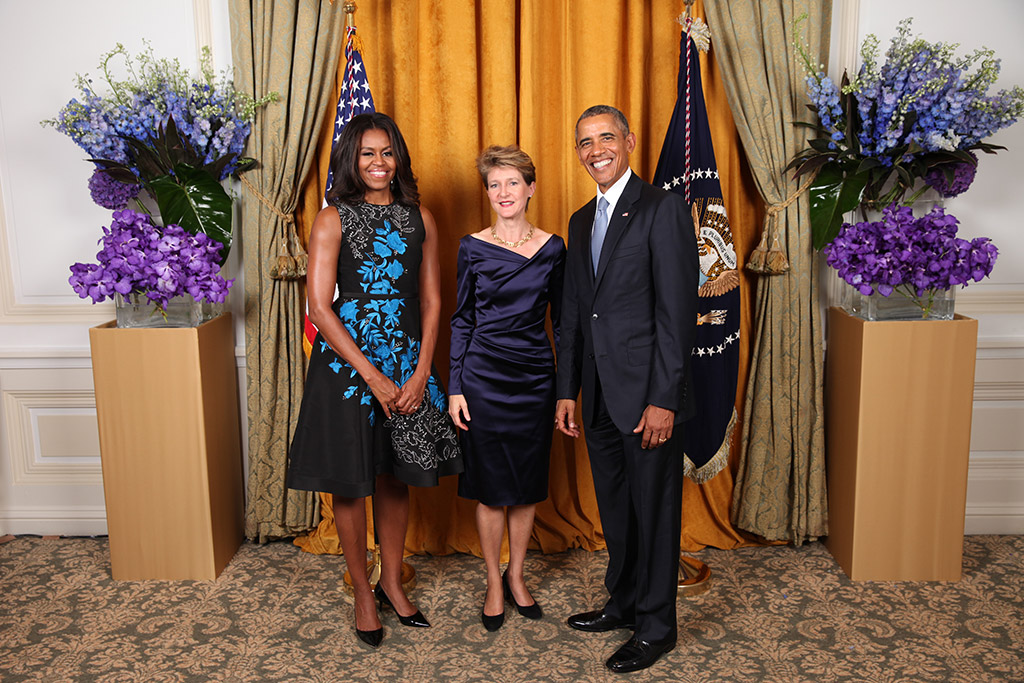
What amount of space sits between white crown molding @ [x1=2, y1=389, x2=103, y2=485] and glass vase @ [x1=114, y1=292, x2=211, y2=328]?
26.8 inches

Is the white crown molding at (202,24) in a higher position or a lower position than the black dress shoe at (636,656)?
higher

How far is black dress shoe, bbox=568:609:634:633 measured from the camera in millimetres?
2799

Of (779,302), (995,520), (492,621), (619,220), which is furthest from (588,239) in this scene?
(995,520)

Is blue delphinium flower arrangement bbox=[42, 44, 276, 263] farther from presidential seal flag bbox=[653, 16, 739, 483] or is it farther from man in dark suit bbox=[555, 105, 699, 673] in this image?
presidential seal flag bbox=[653, 16, 739, 483]

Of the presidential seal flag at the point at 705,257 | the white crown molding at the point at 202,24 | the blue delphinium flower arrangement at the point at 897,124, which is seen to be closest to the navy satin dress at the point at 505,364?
the presidential seal flag at the point at 705,257

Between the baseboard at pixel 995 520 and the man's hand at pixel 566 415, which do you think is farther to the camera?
the baseboard at pixel 995 520

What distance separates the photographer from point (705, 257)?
2885 millimetres

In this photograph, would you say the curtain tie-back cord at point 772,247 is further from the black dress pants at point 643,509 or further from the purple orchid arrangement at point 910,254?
the black dress pants at point 643,509

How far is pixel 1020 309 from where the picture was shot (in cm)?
342

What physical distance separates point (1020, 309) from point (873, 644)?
1651 millimetres

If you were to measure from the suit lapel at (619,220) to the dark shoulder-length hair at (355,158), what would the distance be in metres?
0.74

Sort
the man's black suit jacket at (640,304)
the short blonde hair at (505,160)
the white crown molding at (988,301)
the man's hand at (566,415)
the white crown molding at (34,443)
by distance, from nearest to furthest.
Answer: the man's black suit jacket at (640,304) → the short blonde hair at (505,160) → the man's hand at (566,415) → the white crown molding at (988,301) → the white crown molding at (34,443)

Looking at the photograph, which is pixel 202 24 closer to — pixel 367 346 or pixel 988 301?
pixel 367 346

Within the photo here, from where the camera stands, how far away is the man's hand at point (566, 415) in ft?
8.86
